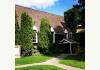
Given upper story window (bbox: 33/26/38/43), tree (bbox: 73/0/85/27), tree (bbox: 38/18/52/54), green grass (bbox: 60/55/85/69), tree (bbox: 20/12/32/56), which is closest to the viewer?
green grass (bbox: 60/55/85/69)

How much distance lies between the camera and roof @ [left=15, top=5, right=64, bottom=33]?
44.9 ft

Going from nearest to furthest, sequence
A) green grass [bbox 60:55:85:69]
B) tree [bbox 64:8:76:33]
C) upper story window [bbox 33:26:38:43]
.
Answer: green grass [bbox 60:55:85:69] → upper story window [bbox 33:26:38:43] → tree [bbox 64:8:76:33]

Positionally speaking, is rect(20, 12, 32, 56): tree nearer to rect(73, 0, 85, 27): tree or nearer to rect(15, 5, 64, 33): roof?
rect(15, 5, 64, 33): roof

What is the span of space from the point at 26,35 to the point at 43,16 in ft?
12.6

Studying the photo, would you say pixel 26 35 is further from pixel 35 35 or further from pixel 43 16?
pixel 43 16

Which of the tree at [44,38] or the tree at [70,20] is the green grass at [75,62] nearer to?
the tree at [44,38]

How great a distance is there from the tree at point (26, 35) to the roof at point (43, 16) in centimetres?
82

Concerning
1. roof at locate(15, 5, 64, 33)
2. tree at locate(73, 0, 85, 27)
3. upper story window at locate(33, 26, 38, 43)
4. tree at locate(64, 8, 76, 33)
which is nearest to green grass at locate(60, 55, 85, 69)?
tree at locate(73, 0, 85, 27)

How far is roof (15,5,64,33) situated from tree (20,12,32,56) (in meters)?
0.82

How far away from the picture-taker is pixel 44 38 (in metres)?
13.0

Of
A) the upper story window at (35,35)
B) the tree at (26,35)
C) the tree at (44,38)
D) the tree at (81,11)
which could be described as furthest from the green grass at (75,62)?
the upper story window at (35,35)

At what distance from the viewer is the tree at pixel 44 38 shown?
12953mm
